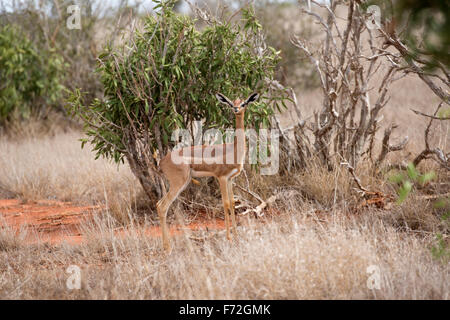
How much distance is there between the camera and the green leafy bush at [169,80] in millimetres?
5879

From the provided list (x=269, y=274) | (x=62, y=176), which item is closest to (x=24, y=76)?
(x=62, y=176)

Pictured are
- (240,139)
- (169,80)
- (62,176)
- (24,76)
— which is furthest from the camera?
(24,76)

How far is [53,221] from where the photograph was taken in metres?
7.05

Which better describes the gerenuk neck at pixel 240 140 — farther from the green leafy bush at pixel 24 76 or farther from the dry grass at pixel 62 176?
the green leafy bush at pixel 24 76

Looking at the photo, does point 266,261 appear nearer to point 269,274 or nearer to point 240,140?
point 269,274

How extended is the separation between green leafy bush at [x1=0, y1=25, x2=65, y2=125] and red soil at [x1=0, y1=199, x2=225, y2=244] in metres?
4.54

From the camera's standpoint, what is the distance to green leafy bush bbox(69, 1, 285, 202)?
231 inches

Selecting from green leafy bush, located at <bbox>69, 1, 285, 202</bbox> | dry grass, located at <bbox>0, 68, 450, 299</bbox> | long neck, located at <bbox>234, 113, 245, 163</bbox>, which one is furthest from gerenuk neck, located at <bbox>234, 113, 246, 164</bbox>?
green leafy bush, located at <bbox>69, 1, 285, 202</bbox>

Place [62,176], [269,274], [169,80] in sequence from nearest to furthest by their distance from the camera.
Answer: [269,274] < [169,80] < [62,176]

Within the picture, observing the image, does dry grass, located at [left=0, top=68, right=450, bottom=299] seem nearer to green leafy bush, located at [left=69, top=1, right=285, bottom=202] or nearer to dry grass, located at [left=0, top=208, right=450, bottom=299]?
dry grass, located at [left=0, top=208, right=450, bottom=299]

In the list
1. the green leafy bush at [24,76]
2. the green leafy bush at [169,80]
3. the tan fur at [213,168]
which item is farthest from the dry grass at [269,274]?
the green leafy bush at [24,76]

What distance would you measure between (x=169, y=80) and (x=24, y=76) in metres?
7.82

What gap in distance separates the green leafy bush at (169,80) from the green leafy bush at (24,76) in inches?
263
